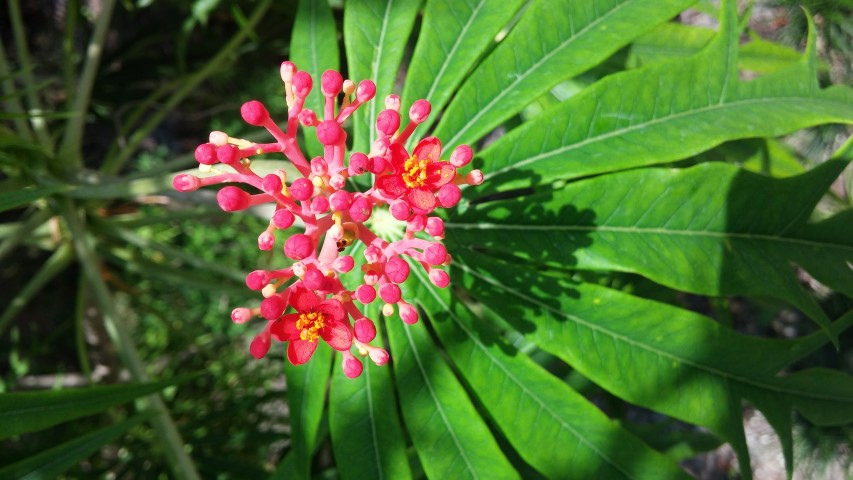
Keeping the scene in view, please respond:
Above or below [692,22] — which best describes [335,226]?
below

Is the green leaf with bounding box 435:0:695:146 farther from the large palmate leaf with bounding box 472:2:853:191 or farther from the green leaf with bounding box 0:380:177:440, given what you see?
the green leaf with bounding box 0:380:177:440

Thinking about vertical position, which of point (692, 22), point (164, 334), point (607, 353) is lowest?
point (607, 353)

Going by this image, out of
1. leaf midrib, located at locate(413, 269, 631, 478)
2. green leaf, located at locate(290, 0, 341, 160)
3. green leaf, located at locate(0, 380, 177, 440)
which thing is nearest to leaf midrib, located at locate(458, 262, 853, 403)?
leaf midrib, located at locate(413, 269, 631, 478)

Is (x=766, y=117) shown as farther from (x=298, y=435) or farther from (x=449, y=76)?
(x=298, y=435)

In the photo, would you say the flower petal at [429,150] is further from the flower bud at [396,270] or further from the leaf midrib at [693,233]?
the leaf midrib at [693,233]

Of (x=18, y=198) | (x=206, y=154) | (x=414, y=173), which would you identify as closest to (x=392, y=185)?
(x=414, y=173)

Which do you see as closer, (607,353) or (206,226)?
(607,353)

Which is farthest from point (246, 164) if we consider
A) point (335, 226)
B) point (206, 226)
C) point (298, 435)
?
point (206, 226)
